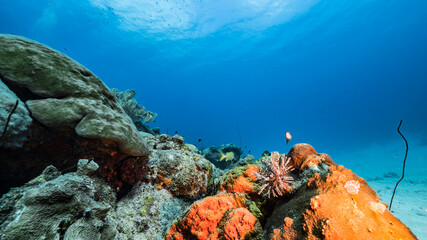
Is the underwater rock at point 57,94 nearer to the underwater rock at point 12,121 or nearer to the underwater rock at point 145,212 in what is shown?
the underwater rock at point 12,121

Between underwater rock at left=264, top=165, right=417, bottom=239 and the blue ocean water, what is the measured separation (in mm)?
13773

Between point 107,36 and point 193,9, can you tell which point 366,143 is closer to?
point 193,9

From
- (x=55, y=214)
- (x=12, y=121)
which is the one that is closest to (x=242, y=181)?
(x=55, y=214)

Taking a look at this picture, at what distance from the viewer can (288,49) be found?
5491 cm

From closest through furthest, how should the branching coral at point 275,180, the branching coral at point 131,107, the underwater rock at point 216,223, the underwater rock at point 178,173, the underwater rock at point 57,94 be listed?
the underwater rock at point 216,223 → the underwater rock at point 57,94 → the branching coral at point 275,180 → the underwater rock at point 178,173 → the branching coral at point 131,107

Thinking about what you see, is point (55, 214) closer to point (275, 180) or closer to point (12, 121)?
point (12, 121)

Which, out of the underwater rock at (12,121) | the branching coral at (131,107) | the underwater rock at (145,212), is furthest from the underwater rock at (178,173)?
the branching coral at (131,107)

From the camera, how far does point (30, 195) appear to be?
138cm

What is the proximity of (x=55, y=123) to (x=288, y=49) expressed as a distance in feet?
211

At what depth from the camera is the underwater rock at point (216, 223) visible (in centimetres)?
195

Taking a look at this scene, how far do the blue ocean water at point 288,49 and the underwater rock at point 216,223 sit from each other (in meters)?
13.6

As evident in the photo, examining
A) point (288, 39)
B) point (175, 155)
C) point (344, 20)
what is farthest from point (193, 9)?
point (175, 155)

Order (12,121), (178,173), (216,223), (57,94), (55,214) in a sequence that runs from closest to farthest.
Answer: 1. (55,214)
2. (12,121)
3. (216,223)
4. (57,94)
5. (178,173)

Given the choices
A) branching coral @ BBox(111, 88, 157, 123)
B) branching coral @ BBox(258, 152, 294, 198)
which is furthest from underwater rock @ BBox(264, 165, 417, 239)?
branching coral @ BBox(111, 88, 157, 123)
